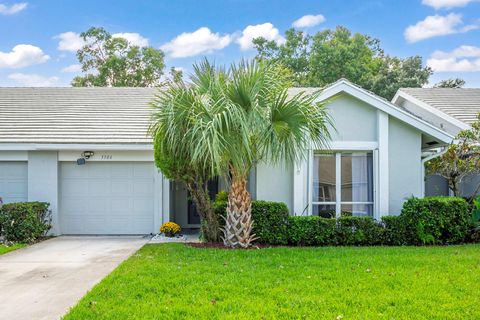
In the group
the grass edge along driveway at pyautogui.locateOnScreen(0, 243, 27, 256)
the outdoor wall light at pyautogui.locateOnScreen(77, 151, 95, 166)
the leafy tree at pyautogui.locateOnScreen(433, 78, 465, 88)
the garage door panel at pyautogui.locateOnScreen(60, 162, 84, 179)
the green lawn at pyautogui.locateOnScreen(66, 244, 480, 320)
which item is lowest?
the grass edge along driveway at pyautogui.locateOnScreen(0, 243, 27, 256)

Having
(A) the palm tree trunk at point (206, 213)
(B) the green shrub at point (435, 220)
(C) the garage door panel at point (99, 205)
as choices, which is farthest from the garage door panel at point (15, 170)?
(B) the green shrub at point (435, 220)

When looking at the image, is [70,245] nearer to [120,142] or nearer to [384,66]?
[120,142]

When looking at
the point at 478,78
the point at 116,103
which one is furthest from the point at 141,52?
the point at 478,78

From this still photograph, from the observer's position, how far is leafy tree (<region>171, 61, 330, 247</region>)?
8.24 m

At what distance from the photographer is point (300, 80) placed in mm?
32500

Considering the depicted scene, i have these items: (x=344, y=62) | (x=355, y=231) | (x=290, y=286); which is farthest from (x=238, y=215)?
(x=344, y=62)

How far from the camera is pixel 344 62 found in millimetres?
29812

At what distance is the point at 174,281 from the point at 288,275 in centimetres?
202

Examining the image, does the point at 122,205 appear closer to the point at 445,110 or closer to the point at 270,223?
the point at 270,223

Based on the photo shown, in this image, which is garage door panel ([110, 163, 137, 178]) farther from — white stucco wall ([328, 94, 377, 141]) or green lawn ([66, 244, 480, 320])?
white stucco wall ([328, 94, 377, 141])

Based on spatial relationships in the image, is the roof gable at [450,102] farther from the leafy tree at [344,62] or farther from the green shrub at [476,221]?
the leafy tree at [344,62]

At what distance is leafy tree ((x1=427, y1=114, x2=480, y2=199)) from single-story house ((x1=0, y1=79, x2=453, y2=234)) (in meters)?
0.50

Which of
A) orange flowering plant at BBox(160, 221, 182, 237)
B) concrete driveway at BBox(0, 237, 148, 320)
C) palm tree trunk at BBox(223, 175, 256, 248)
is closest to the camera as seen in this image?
concrete driveway at BBox(0, 237, 148, 320)

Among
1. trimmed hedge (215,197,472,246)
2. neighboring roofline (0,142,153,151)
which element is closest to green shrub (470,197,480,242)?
trimmed hedge (215,197,472,246)
